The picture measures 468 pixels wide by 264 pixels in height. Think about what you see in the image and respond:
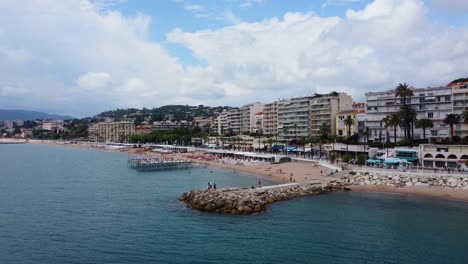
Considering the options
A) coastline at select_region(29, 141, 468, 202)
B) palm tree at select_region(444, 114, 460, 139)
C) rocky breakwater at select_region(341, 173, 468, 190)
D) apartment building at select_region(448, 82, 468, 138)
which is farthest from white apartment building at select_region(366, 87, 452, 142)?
rocky breakwater at select_region(341, 173, 468, 190)

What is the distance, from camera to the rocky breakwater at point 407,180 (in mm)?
49438

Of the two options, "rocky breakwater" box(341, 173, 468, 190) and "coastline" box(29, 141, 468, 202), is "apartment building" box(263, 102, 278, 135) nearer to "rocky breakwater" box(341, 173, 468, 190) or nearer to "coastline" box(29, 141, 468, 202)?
"coastline" box(29, 141, 468, 202)

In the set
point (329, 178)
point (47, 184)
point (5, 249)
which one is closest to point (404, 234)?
point (329, 178)

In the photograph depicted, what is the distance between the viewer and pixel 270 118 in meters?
135

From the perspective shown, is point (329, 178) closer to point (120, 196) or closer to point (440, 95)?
point (120, 196)

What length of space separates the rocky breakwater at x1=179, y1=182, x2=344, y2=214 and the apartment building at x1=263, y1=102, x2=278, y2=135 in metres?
78.4

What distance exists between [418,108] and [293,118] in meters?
40.7

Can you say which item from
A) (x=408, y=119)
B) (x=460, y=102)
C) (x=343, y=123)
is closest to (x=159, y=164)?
(x=343, y=123)

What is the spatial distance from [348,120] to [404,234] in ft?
180

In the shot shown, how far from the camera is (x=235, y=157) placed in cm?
10538

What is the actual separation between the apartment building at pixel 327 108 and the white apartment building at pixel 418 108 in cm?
1716

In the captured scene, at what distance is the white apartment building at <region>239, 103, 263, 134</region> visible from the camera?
15688cm

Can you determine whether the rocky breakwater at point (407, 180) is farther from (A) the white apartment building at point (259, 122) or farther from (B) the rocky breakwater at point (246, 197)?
(A) the white apartment building at point (259, 122)

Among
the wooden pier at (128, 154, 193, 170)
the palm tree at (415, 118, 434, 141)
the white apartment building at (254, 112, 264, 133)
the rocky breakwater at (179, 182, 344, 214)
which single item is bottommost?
the rocky breakwater at (179, 182, 344, 214)
